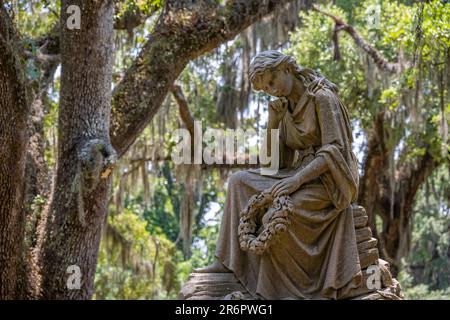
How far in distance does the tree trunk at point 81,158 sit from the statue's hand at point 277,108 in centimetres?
305

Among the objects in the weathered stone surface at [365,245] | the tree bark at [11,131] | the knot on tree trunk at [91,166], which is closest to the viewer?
the weathered stone surface at [365,245]

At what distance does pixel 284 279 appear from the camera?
6.87m

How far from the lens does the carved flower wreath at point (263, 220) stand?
22.3 feet

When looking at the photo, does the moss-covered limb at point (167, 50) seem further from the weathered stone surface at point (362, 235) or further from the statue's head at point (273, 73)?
the weathered stone surface at point (362, 235)

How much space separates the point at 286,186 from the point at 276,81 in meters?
0.87

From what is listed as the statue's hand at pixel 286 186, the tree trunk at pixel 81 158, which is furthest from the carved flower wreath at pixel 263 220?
the tree trunk at pixel 81 158

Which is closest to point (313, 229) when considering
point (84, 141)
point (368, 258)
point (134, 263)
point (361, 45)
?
point (368, 258)

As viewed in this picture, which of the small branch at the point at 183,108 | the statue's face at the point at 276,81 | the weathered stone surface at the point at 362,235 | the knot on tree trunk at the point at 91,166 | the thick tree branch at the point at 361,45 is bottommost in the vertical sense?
the weathered stone surface at the point at 362,235

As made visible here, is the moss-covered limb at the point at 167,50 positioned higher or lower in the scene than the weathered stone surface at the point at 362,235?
higher

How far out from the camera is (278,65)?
7250mm

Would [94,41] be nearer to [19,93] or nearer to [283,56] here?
[19,93]

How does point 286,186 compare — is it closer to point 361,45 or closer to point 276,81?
point 276,81

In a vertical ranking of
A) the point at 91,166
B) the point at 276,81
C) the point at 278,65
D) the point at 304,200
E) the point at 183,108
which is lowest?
the point at 304,200

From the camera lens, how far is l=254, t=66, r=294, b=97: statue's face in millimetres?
7266
